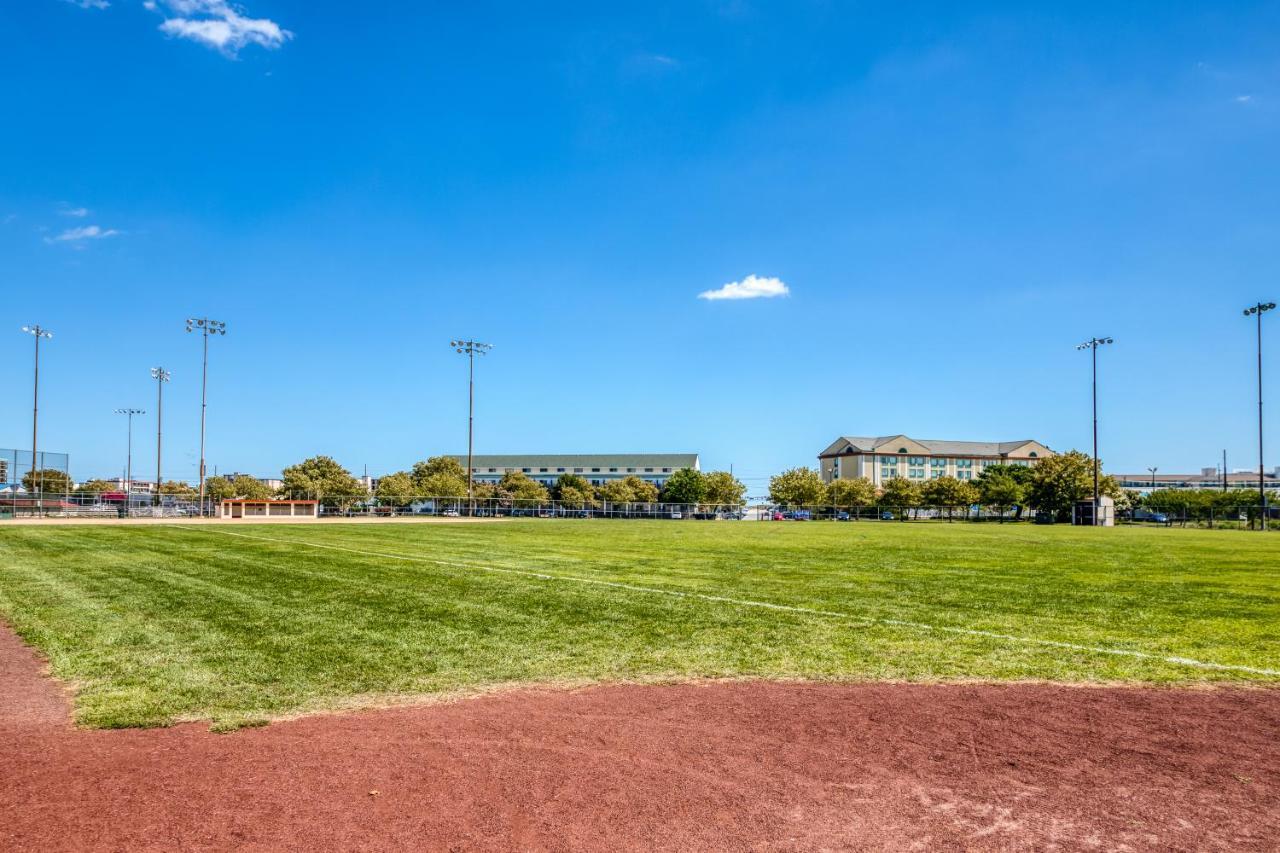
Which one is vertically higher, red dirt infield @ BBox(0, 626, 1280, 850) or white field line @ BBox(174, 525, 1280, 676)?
red dirt infield @ BBox(0, 626, 1280, 850)

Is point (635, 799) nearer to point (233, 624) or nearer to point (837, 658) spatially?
point (837, 658)

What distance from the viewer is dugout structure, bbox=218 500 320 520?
53.5 m

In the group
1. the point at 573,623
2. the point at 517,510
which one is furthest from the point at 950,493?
the point at 573,623

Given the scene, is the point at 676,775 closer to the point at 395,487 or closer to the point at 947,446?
the point at 395,487

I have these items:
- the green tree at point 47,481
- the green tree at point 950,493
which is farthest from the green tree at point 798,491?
the green tree at point 47,481

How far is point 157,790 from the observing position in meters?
4.39

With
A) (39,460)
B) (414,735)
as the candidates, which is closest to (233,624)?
(414,735)

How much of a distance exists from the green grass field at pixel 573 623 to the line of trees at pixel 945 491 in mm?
70044

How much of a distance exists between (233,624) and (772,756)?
7.47 m

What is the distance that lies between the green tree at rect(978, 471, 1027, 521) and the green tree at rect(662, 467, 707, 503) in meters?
34.3

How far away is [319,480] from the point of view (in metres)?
91.8

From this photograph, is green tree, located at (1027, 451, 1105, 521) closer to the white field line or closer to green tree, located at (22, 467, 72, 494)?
the white field line

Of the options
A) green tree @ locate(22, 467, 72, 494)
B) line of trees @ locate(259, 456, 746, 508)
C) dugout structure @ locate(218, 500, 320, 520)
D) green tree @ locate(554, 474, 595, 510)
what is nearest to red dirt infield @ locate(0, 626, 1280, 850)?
dugout structure @ locate(218, 500, 320, 520)

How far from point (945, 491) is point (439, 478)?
58.8 meters
